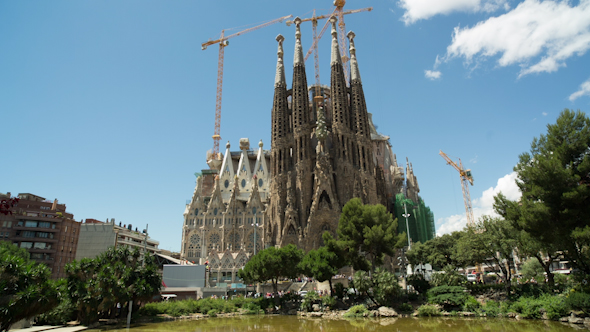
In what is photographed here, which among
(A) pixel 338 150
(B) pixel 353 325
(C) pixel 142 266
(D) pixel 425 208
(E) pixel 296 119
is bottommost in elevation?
(B) pixel 353 325

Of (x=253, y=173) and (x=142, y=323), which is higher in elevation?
(x=253, y=173)

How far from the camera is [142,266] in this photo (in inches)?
1061

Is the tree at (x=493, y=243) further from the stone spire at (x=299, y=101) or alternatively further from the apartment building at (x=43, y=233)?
the apartment building at (x=43, y=233)

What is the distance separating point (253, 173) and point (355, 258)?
49.8 metres

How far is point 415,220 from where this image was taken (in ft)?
246

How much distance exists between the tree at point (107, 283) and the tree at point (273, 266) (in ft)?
31.5

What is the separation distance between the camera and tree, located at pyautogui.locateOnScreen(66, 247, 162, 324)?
23344mm

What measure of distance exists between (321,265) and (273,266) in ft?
14.0

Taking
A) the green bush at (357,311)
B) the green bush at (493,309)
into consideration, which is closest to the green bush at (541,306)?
the green bush at (493,309)

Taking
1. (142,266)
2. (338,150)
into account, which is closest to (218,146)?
(338,150)

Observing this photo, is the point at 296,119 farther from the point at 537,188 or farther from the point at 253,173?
the point at 537,188

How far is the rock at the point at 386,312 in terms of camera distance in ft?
93.4

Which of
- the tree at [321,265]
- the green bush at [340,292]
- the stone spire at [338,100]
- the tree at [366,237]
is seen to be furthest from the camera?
the stone spire at [338,100]

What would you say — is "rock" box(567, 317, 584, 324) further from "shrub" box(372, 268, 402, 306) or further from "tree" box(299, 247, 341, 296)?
"tree" box(299, 247, 341, 296)
